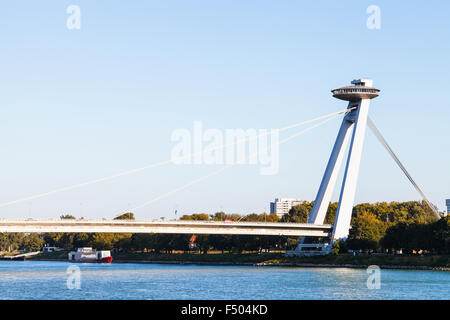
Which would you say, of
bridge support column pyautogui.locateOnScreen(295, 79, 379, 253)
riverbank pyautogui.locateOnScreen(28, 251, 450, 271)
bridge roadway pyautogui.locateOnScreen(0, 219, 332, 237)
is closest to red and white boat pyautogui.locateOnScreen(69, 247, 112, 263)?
riverbank pyautogui.locateOnScreen(28, 251, 450, 271)

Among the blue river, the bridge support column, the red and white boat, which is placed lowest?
the red and white boat

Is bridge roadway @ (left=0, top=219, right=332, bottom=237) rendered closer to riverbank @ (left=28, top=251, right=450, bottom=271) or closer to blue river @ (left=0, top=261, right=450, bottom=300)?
riverbank @ (left=28, top=251, right=450, bottom=271)

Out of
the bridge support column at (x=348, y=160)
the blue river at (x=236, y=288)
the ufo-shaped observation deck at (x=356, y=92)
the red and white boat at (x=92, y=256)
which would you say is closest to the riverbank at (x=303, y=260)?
the bridge support column at (x=348, y=160)

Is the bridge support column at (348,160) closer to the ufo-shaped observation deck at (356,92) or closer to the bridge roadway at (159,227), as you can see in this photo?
the ufo-shaped observation deck at (356,92)

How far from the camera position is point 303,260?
274ft

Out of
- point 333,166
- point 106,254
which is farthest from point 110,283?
point 106,254

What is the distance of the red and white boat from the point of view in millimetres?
111938

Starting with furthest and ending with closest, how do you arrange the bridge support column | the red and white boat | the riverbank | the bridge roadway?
the red and white boat
the bridge support column
the riverbank
the bridge roadway

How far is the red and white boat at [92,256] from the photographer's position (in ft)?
367

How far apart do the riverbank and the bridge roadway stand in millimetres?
3872

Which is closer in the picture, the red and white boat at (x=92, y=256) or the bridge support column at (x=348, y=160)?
the bridge support column at (x=348, y=160)

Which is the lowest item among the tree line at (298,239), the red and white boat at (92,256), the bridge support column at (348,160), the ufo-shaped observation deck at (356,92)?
the red and white boat at (92,256)

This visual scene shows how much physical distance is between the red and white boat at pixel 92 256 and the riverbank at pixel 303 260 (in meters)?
4.65

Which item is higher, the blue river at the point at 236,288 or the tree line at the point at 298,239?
the tree line at the point at 298,239
